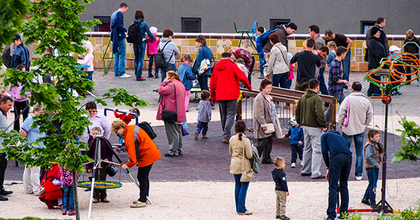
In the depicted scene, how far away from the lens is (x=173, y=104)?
1147cm

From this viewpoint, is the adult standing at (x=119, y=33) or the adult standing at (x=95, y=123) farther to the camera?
the adult standing at (x=119, y=33)

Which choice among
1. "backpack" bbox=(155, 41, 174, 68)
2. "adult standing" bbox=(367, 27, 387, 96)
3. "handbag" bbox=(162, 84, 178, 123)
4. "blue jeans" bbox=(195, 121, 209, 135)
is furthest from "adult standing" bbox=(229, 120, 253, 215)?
"adult standing" bbox=(367, 27, 387, 96)

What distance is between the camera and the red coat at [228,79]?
40.3ft

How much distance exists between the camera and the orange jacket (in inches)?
333

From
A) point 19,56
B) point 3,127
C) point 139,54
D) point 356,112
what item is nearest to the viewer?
point 3,127

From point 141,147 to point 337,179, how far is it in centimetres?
296

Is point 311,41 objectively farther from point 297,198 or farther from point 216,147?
point 297,198

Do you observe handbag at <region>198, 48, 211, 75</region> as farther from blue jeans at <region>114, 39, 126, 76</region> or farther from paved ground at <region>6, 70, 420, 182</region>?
blue jeans at <region>114, 39, 126, 76</region>

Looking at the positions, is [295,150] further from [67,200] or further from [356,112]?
[67,200]

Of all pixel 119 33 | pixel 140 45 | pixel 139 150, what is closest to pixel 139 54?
pixel 140 45

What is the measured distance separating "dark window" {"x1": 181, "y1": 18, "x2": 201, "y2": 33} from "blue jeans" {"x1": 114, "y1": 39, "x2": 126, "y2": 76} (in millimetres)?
6298

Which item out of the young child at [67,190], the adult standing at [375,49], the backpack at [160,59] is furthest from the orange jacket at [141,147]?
the adult standing at [375,49]

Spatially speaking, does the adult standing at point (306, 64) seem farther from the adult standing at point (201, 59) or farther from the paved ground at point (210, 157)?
the adult standing at point (201, 59)

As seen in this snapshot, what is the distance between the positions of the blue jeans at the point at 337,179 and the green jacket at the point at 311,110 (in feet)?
6.84
